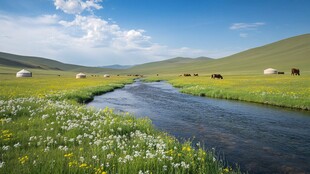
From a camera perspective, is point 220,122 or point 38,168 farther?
point 220,122

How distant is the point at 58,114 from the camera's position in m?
13.6

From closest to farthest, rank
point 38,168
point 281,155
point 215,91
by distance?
point 38,168 → point 281,155 → point 215,91

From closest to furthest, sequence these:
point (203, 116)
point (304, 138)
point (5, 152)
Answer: point (5, 152)
point (304, 138)
point (203, 116)

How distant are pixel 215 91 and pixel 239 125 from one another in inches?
687

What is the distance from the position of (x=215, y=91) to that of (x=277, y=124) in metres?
17.1

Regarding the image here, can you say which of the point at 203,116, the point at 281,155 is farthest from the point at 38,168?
the point at 203,116

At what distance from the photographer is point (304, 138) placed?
503 inches

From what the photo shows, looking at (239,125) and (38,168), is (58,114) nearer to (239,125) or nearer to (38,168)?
(38,168)

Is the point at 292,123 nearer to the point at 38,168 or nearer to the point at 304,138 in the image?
the point at 304,138

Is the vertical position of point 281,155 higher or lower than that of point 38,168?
lower

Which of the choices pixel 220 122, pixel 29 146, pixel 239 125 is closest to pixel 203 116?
pixel 220 122

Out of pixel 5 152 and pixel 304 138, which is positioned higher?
pixel 5 152

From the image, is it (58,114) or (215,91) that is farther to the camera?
(215,91)

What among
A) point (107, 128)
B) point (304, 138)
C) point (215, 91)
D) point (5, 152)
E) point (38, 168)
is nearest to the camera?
point (38, 168)
